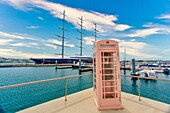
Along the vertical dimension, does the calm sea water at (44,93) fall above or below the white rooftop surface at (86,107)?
below

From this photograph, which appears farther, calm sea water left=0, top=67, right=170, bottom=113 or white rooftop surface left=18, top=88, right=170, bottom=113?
calm sea water left=0, top=67, right=170, bottom=113

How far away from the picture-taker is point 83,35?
60188 mm

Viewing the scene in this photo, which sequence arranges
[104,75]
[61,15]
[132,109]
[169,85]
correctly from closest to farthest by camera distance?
1. [132,109]
2. [104,75]
3. [169,85]
4. [61,15]

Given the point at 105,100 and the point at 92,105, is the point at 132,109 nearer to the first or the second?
the point at 105,100

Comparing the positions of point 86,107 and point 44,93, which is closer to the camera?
point 86,107

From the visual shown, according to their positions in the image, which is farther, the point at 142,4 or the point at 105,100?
the point at 142,4

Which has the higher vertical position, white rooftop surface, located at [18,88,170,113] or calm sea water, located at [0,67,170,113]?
white rooftop surface, located at [18,88,170,113]

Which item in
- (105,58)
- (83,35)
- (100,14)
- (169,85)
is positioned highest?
(83,35)

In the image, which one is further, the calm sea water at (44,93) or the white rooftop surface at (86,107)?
the calm sea water at (44,93)

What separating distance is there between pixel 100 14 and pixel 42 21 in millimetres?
14711

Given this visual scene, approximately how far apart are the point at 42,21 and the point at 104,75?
25.5 metres

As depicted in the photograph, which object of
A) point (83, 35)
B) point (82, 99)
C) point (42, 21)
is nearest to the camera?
point (82, 99)

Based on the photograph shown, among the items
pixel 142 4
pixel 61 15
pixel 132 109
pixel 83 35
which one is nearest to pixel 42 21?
pixel 142 4

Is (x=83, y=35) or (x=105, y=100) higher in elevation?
(x=83, y=35)
